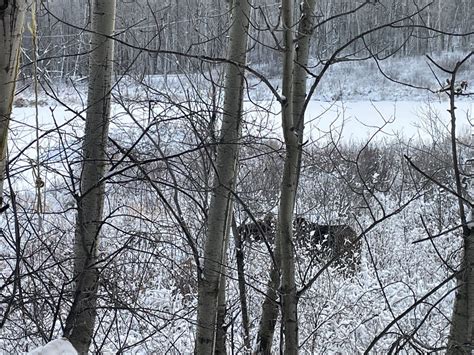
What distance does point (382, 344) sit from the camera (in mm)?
5621

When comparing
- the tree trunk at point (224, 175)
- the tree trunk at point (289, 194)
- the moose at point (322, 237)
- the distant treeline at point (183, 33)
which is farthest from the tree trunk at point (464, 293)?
the moose at point (322, 237)

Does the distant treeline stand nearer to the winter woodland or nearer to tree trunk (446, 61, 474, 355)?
the winter woodland

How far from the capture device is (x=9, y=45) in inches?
47.8

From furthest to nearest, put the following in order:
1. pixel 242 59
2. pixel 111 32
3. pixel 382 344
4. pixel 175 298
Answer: pixel 175 298, pixel 382 344, pixel 111 32, pixel 242 59

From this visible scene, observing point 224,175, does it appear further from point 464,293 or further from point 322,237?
point 322,237

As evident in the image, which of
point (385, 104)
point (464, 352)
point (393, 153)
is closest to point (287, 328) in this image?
point (464, 352)

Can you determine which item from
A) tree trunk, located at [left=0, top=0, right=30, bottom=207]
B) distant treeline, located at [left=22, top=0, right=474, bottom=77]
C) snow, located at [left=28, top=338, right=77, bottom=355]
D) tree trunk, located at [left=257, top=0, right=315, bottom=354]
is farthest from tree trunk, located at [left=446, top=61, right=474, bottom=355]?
tree trunk, located at [left=0, top=0, right=30, bottom=207]

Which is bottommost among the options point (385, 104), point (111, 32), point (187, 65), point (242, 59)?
point (242, 59)

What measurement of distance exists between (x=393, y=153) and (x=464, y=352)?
10326mm

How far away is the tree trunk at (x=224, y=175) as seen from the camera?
2414mm

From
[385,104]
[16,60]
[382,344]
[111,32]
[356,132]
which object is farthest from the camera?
[385,104]

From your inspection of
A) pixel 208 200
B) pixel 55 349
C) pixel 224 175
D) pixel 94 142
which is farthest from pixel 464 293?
pixel 208 200

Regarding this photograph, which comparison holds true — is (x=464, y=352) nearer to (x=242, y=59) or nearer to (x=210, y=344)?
(x=210, y=344)

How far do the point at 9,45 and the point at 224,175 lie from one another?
1322mm
